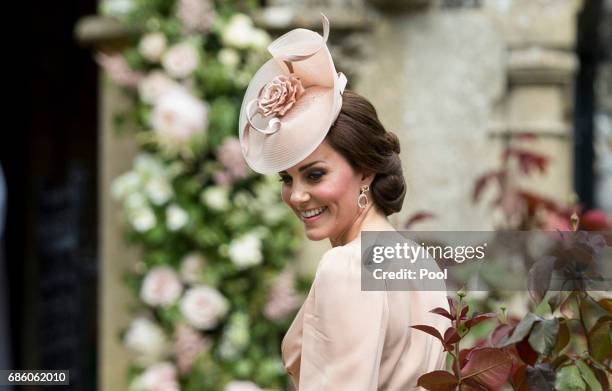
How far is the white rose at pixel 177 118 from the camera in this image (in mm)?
4098

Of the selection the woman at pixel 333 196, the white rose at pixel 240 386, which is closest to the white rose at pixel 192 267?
the white rose at pixel 240 386

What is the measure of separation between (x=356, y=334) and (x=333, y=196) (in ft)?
0.84

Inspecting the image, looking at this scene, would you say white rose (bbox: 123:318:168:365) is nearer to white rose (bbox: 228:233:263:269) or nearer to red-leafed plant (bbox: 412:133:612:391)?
white rose (bbox: 228:233:263:269)

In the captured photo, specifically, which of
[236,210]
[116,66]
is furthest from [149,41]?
[236,210]

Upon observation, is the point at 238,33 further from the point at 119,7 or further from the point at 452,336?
the point at 452,336

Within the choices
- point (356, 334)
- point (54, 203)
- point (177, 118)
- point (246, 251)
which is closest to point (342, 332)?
point (356, 334)

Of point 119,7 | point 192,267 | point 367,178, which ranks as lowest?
point 192,267

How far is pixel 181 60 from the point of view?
417 centimetres

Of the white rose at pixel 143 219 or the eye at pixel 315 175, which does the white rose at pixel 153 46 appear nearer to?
the white rose at pixel 143 219

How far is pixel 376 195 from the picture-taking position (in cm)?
203

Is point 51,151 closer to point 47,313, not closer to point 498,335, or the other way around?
point 47,313

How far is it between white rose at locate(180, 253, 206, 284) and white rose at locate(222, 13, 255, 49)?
746 millimetres

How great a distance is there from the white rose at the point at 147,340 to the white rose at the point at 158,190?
43 centimetres

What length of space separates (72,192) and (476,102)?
1.93 m
